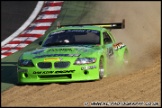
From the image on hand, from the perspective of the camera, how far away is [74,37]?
42.4 ft

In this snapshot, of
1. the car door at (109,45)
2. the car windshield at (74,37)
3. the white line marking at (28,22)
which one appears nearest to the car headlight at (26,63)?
the car windshield at (74,37)

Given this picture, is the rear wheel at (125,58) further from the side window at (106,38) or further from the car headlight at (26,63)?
the car headlight at (26,63)

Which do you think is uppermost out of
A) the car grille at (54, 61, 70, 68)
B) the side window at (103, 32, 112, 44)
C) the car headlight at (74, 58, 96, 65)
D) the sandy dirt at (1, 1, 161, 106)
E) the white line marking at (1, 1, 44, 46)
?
the white line marking at (1, 1, 44, 46)

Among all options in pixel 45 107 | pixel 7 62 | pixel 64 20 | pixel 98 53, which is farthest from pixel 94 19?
pixel 45 107

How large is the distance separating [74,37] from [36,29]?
295 inches

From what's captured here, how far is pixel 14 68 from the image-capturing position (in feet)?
45.7

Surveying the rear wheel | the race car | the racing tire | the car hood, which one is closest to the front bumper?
the race car

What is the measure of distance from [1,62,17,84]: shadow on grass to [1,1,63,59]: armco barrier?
1795 millimetres

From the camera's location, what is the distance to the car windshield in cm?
1277

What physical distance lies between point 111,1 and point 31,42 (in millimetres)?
6181

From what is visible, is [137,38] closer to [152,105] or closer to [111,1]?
[111,1]

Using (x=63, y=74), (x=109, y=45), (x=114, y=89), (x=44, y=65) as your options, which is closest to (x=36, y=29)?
(x=109, y=45)

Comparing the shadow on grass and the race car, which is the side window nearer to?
the race car

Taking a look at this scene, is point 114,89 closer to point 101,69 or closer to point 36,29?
point 101,69
